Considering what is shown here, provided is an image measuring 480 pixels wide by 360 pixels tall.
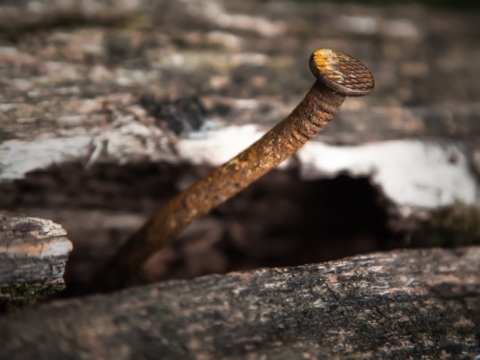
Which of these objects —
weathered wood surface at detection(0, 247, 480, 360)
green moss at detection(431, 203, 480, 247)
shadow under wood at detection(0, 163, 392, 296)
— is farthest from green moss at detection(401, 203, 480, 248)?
weathered wood surface at detection(0, 247, 480, 360)

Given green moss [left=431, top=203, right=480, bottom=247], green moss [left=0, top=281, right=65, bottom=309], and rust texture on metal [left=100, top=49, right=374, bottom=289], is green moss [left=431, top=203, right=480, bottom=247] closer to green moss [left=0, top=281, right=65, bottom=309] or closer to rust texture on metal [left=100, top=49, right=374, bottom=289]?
rust texture on metal [left=100, top=49, right=374, bottom=289]

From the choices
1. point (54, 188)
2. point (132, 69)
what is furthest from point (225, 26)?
point (54, 188)

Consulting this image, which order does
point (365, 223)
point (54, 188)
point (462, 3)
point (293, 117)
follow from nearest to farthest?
point (293, 117)
point (54, 188)
point (365, 223)
point (462, 3)

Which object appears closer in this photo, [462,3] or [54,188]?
[54,188]

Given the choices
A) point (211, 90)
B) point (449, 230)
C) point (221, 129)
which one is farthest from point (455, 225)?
point (211, 90)

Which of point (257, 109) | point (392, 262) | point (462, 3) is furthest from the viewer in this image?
point (462, 3)

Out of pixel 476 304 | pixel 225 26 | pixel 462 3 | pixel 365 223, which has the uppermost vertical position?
pixel 462 3

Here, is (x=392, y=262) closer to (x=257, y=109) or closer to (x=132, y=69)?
(x=257, y=109)
